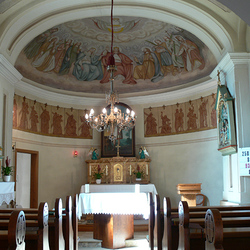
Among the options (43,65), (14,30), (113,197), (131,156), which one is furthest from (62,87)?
(113,197)

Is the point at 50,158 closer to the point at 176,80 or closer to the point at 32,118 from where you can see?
Result: the point at 32,118

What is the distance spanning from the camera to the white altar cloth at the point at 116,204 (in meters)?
7.60

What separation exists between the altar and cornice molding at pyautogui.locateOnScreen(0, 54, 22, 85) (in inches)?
182

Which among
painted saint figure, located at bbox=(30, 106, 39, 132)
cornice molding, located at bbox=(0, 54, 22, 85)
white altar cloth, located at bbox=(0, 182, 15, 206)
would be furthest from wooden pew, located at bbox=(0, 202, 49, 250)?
painted saint figure, located at bbox=(30, 106, 39, 132)

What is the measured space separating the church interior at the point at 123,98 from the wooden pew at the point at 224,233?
417cm

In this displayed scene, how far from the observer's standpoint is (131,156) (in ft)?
42.6

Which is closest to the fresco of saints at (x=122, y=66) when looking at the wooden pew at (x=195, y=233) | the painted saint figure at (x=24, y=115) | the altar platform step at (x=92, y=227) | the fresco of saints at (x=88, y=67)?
the fresco of saints at (x=88, y=67)

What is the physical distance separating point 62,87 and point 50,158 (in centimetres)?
297

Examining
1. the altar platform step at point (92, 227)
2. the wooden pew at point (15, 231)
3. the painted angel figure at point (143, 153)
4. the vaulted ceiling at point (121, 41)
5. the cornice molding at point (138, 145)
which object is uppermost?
the vaulted ceiling at point (121, 41)

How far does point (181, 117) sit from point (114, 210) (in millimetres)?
6042

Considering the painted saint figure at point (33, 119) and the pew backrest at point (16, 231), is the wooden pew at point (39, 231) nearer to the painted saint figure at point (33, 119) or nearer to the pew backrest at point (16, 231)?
the pew backrest at point (16, 231)

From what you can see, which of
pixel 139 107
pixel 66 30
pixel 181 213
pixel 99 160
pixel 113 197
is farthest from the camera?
pixel 139 107

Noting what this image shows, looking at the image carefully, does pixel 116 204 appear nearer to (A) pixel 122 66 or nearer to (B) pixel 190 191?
(B) pixel 190 191

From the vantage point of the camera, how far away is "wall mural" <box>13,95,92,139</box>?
1139cm
